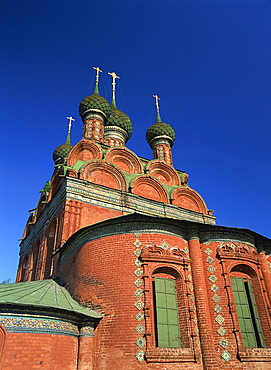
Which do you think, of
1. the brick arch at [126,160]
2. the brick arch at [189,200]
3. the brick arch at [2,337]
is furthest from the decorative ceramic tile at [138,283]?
the brick arch at [126,160]

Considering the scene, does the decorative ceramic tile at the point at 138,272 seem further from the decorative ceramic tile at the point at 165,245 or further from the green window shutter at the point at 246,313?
the green window shutter at the point at 246,313

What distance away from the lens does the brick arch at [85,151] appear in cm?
1309

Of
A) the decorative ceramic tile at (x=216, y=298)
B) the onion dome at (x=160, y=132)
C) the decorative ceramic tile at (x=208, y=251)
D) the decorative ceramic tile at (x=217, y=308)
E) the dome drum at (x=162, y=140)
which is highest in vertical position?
the onion dome at (x=160, y=132)

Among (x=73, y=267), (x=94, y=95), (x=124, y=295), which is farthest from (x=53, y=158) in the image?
(x=124, y=295)

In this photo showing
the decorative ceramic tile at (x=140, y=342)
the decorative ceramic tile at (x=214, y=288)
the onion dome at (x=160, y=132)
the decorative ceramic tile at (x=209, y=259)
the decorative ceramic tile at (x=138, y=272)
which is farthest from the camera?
the onion dome at (x=160, y=132)

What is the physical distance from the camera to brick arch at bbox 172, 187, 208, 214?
14.2m

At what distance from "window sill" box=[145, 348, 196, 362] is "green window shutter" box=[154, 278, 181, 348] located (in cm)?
16

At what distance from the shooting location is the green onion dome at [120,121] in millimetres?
18002

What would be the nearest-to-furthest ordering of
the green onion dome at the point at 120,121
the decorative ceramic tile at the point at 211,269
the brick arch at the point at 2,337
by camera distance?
the brick arch at the point at 2,337 → the decorative ceramic tile at the point at 211,269 → the green onion dome at the point at 120,121

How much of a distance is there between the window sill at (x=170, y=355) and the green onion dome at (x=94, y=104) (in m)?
12.6

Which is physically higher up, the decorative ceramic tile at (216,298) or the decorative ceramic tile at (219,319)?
the decorative ceramic tile at (216,298)

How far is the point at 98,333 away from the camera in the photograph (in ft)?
21.9

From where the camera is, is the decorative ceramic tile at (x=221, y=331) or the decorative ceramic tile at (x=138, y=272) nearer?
the decorative ceramic tile at (x=221, y=331)

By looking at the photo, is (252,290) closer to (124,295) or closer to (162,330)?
(162,330)
